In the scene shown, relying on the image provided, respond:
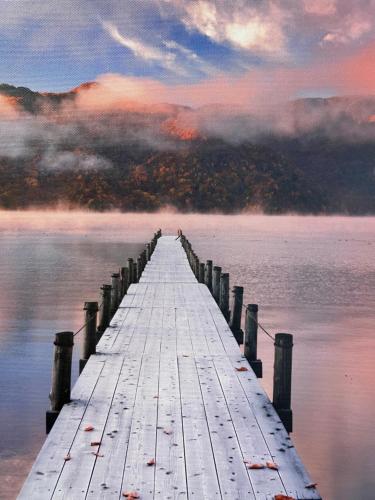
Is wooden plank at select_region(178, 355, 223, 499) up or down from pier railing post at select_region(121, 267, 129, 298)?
down

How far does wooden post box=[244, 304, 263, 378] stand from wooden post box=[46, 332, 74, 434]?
404cm

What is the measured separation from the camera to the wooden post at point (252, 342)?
1099cm

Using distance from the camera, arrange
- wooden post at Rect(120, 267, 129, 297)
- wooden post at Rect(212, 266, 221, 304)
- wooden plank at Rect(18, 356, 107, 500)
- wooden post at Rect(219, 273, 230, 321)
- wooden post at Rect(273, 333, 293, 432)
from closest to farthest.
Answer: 1. wooden plank at Rect(18, 356, 107, 500)
2. wooden post at Rect(273, 333, 293, 432)
3. wooden post at Rect(219, 273, 230, 321)
4. wooden post at Rect(212, 266, 221, 304)
5. wooden post at Rect(120, 267, 129, 297)

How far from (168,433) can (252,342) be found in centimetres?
461

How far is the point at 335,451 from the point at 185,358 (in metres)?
3.18

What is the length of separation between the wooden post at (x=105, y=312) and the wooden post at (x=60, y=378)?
211 inches

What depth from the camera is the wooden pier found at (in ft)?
17.9

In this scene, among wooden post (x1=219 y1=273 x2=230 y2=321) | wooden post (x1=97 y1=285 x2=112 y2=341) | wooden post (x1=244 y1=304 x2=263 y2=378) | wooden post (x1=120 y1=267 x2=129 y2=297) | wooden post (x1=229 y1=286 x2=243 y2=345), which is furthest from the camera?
wooden post (x1=120 y1=267 x2=129 y2=297)

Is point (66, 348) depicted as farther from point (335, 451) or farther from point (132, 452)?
point (335, 451)

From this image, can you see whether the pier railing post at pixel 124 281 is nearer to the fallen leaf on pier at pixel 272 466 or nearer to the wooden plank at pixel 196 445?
the wooden plank at pixel 196 445

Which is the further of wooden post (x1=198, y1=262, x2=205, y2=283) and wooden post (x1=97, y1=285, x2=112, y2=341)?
wooden post (x1=198, y1=262, x2=205, y2=283)

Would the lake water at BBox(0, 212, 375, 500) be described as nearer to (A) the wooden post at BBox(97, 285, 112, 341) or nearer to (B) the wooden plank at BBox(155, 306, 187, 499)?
(A) the wooden post at BBox(97, 285, 112, 341)

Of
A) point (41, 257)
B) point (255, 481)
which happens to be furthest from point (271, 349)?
Result: point (41, 257)

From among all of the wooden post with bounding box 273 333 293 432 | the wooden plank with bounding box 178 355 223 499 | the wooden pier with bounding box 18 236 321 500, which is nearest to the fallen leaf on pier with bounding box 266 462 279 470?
the wooden pier with bounding box 18 236 321 500
